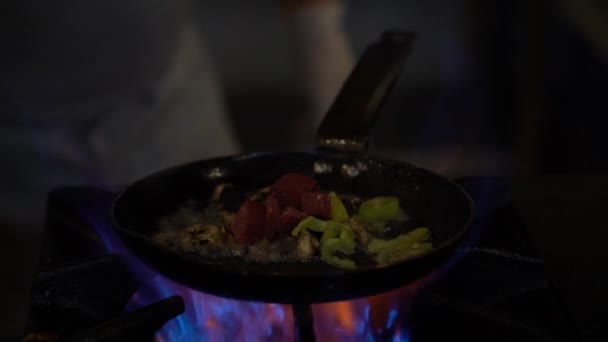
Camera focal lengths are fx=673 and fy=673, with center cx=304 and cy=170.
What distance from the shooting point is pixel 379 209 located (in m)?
0.99

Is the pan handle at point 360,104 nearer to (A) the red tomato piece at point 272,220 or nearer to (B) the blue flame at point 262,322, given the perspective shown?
(A) the red tomato piece at point 272,220

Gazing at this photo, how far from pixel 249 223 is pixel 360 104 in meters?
0.30

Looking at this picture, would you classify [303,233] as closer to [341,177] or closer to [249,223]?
[249,223]

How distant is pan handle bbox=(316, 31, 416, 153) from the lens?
1047mm

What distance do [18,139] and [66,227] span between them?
45 centimetres

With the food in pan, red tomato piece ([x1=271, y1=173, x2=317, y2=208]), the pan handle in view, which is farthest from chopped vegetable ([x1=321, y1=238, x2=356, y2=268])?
the pan handle

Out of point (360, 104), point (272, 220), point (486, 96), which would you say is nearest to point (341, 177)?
point (360, 104)

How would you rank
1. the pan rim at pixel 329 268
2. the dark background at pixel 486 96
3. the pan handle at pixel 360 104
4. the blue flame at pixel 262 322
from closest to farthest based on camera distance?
1. the pan rim at pixel 329 268
2. the blue flame at pixel 262 322
3. the pan handle at pixel 360 104
4. the dark background at pixel 486 96

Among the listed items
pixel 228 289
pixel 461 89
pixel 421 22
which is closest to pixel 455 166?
pixel 461 89

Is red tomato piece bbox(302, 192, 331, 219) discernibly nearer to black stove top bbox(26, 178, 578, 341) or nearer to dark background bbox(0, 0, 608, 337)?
black stove top bbox(26, 178, 578, 341)

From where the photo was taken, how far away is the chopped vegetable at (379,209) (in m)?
0.99

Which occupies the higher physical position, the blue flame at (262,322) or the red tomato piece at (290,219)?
the red tomato piece at (290,219)

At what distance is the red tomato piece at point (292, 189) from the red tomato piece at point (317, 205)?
0.07 feet

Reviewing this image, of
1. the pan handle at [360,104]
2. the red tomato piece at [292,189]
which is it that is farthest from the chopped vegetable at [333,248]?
the pan handle at [360,104]
